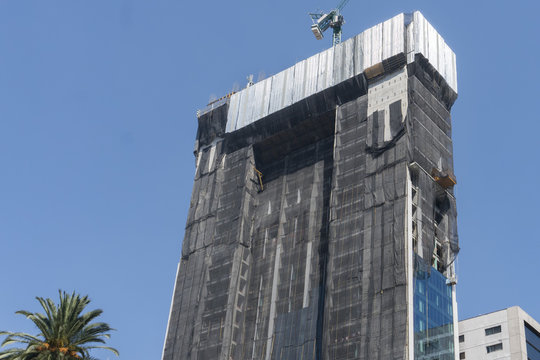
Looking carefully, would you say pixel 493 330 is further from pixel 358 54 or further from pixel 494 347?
pixel 358 54

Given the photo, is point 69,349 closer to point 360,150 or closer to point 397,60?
point 360,150

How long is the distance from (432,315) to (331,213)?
18722 millimetres

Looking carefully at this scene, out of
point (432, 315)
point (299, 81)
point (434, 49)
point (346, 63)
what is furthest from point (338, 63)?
point (432, 315)

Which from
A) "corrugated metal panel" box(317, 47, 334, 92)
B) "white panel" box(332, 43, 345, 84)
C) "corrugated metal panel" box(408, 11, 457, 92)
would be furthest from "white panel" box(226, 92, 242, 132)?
"corrugated metal panel" box(408, 11, 457, 92)

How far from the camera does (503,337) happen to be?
125875mm

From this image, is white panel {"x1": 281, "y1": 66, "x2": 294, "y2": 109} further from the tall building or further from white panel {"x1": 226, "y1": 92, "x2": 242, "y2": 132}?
white panel {"x1": 226, "y1": 92, "x2": 242, "y2": 132}

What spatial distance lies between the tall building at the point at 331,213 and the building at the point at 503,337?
126ft

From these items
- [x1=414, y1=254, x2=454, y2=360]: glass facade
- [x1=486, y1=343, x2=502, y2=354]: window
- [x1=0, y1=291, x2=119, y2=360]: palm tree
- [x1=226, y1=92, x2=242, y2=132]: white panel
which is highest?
[x1=226, y1=92, x2=242, y2=132]: white panel

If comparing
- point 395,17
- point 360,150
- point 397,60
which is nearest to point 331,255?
point 360,150

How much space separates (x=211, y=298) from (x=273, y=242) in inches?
466

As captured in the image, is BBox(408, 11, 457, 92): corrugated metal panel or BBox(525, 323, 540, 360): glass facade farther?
BBox(525, 323, 540, 360): glass facade

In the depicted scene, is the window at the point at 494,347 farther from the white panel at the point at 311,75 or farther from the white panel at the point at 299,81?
the white panel at the point at 299,81

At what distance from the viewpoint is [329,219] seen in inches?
3841

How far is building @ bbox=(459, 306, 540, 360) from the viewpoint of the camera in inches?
4884
